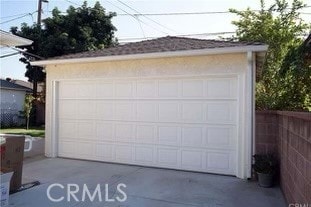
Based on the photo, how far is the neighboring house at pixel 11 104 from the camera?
845 inches

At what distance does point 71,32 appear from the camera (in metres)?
20.4

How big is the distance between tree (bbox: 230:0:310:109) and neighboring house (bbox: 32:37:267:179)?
2669 millimetres

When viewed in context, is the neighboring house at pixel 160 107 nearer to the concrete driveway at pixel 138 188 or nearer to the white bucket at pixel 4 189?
the concrete driveway at pixel 138 188

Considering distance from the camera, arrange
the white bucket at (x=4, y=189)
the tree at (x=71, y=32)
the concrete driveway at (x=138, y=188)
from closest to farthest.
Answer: the white bucket at (x=4, y=189) < the concrete driveway at (x=138, y=188) < the tree at (x=71, y=32)

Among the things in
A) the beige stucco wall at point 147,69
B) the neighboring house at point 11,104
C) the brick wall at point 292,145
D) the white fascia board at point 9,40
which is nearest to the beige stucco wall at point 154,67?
the beige stucco wall at point 147,69

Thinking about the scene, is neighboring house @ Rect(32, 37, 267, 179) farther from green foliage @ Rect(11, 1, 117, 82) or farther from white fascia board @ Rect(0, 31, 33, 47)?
green foliage @ Rect(11, 1, 117, 82)

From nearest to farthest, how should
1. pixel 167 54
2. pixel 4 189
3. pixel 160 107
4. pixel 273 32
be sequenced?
pixel 4 189, pixel 167 54, pixel 160 107, pixel 273 32

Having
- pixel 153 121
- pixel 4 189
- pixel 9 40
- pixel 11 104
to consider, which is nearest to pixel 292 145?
pixel 153 121

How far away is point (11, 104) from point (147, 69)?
17.7 meters

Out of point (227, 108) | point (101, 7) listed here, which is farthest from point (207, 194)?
point (101, 7)

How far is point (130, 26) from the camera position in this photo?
61.5 feet

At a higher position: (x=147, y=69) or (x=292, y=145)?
(x=147, y=69)

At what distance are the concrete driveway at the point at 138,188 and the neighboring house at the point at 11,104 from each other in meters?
15.2

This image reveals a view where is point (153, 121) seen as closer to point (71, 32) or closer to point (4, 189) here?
point (4, 189)
